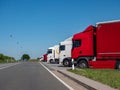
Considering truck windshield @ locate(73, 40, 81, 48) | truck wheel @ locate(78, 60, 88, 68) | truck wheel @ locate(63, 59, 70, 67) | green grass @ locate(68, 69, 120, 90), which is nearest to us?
green grass @ locate(68, 69, 120, 90)

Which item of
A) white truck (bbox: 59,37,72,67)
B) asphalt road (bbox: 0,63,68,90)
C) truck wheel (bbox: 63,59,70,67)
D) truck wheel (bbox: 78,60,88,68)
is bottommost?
asphalt road (bbox: 0,63,68,90)

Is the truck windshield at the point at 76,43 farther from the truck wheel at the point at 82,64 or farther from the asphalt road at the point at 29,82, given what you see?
the asphalt road at the point at 29,82

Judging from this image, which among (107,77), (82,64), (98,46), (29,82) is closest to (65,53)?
(82,64)

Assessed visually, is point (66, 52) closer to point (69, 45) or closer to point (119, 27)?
point (69, 45)

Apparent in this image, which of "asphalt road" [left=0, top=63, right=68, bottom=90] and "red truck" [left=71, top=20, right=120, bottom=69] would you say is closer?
"asphalt road" [left=0, top=63, right=68, bottom=90]

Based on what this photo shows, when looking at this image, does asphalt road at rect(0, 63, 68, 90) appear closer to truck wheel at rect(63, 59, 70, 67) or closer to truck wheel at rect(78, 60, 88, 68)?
truck wheel at rect(78, 60, 88, 68)

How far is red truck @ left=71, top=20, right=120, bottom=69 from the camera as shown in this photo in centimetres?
2961

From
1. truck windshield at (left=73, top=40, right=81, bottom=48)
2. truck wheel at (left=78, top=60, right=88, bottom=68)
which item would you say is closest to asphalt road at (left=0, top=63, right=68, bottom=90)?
truck wheel at (left=78, top=60, right=88, bottom=68)

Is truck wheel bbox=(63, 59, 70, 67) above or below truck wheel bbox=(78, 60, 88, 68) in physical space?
above

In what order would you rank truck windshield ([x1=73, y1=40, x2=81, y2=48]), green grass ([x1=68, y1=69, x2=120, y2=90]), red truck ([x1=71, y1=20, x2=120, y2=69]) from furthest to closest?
truck windshield ([x1=73, y1=40, x2=81, y2=48]), red truck ([x1=71, y1=20, x2=120, y2=69]), green grass ([x1=68, y1=69, x2=120, y2=90])

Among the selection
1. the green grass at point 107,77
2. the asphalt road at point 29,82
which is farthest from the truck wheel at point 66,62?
the green grass at point 107,77

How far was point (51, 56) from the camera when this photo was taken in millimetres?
62031

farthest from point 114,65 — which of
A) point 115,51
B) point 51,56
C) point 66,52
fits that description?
point 51,56

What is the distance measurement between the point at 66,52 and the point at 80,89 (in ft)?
87.6
